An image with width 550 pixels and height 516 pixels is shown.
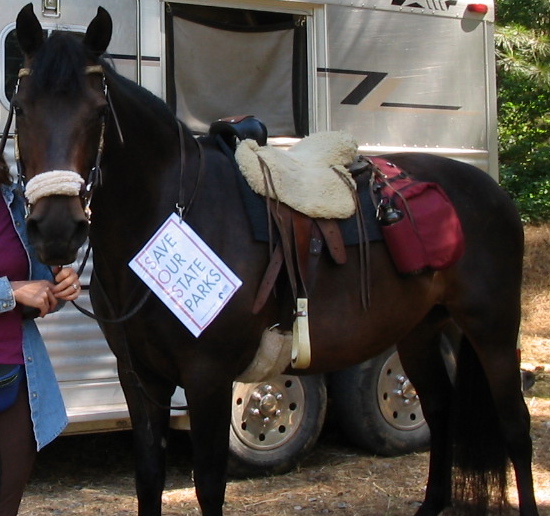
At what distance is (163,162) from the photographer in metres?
3.07

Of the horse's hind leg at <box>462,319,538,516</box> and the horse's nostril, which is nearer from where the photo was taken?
the horse's nostril

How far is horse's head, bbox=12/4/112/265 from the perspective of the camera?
238 centimetres

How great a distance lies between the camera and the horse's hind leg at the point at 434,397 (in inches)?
168

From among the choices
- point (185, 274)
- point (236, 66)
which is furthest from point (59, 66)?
point (236, 66)

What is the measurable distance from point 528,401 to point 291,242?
4195 millimetres

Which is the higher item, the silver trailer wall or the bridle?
the silver trailer wall

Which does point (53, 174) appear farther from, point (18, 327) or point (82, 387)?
point (82, 387)

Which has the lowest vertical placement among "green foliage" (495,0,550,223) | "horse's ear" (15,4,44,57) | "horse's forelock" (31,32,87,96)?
"horse's forelock" (31,32,87,96)

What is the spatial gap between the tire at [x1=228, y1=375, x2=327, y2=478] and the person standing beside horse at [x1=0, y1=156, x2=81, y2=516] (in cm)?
221

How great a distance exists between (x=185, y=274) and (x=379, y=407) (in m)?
2.57

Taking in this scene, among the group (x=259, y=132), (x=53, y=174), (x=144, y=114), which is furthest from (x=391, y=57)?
(x=53, y=174)

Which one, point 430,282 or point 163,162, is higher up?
point 163,162

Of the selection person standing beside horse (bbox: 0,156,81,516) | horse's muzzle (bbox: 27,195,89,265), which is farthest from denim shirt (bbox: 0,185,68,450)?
horse's muzzle (bbox: 27,195,89,265)

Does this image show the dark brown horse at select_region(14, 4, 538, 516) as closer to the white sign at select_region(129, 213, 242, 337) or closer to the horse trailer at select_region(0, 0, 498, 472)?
the white sign at select_region(129, 213, 242, 337)
